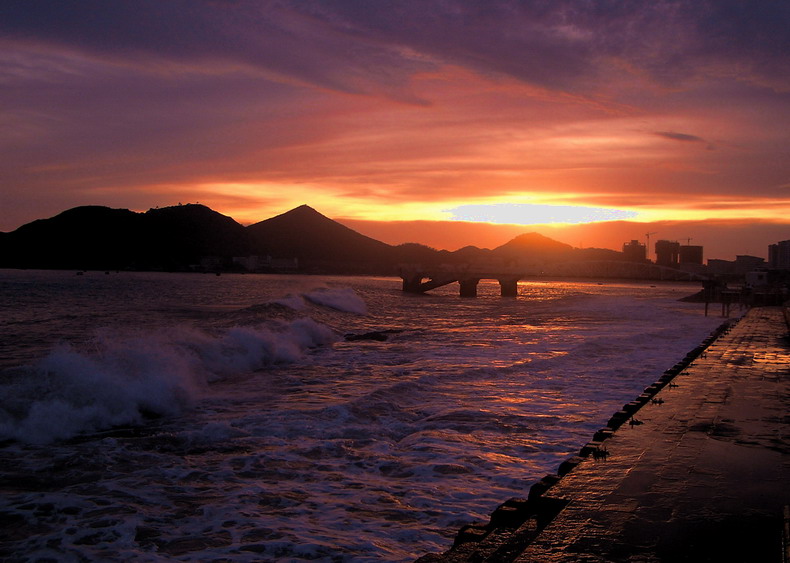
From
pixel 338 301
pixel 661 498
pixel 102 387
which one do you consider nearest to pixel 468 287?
pixel 338 301

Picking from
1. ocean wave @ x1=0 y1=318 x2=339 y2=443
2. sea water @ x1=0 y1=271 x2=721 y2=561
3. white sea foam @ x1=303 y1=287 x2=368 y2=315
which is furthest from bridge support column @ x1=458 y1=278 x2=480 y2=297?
ocean wave @ x1=0 y1=318 x2=339 y2=443

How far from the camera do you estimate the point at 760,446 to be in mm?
7734

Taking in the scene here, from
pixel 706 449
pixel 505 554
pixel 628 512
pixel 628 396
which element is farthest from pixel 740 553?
pixel 628 396

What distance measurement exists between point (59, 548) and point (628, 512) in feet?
17.7

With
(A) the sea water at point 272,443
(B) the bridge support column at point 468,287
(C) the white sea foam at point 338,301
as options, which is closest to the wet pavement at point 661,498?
(A) the sea water at point 272,443

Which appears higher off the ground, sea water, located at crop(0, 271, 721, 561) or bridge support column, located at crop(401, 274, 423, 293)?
bridge support column, located at crop(401, 274, 423, 293)

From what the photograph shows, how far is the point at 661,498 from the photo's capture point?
5688 mm

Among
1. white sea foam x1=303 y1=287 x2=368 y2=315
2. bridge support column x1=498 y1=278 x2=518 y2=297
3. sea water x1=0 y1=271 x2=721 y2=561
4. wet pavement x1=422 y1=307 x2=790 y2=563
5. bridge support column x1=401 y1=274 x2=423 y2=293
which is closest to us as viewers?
wet pavement x1=422 y1=307 x2=790 y2=563

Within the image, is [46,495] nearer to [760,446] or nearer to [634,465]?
[634,465]

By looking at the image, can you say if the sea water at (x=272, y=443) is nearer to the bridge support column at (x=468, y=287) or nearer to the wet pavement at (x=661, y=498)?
the wet pavement at (x=661, y=498)

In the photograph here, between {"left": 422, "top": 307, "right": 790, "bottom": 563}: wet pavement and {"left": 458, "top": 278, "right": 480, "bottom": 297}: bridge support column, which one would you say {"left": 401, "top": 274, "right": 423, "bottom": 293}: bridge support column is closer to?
{"left": 458, "top": 278, "right": 480, "bottom": 297}: bridge support column

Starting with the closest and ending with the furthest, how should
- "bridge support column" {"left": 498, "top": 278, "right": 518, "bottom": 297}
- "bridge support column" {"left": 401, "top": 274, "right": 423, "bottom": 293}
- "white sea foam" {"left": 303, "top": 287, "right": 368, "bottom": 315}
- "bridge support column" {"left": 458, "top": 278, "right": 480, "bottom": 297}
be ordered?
1. "white sea foam" {"left": 303, "top": 287, "right": 368, "bottom": 315}
2. "bridge support column" {"left": 498, "top": 278, "right": 518, "bottom": 297}
3. "bridge support column" {"left": 458, "top": 278, "right": 480, "bottom": 297}
4. "bridge support column" {"left": 401, "top": 274, "right": 423, "bottom": 293}

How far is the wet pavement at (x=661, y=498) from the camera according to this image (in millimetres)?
4605

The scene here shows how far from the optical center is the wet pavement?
15.1 feet
